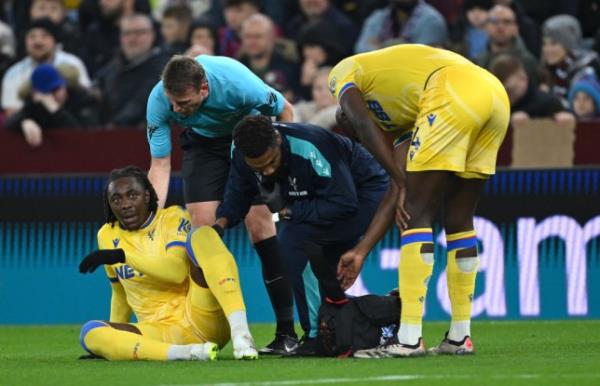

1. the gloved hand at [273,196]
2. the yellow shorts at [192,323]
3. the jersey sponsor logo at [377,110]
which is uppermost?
the jersey sponsor logo at [377,110]

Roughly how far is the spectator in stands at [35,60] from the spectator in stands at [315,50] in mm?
2319

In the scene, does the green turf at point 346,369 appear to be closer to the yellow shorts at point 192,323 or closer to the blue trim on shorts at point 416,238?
the yellow shorts at point 192,323

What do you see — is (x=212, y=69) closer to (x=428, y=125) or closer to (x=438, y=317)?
(x=428, y=125)

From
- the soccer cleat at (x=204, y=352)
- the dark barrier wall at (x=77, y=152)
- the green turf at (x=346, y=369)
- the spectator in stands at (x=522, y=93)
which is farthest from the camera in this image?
the dark barrier wall at (x=77, y=152)

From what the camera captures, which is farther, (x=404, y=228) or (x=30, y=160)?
(x=30, y=160)

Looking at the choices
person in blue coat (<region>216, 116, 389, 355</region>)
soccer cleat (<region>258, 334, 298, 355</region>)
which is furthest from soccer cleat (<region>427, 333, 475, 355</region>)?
soccer cleat (<region>258, 334, 298, 355</region>)

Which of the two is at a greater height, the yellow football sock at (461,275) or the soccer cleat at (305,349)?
the yellow football sock at (461,275)

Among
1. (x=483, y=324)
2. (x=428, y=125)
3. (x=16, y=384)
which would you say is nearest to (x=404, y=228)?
(x=428, y=125)

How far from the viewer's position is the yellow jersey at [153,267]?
29.9 feet

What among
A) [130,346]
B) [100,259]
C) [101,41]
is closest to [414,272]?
[130,346]

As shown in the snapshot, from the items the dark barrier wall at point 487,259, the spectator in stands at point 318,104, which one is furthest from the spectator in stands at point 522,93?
the spectator in stands at point 318,104

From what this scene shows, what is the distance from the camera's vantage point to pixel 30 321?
13.3 meters

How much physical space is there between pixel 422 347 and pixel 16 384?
90.8 inches

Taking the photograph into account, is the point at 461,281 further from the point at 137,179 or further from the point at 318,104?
the point at 318,104
